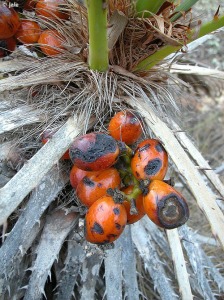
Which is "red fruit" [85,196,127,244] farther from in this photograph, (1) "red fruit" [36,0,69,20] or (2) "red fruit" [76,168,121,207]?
(1) "red fruit" [36,0,69,20]

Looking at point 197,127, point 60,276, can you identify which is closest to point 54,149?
point 60,276

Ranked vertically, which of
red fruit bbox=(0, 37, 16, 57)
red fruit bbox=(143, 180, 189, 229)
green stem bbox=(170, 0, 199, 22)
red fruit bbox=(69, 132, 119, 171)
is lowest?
red fruit bbox=(143, 180, 189, 229)

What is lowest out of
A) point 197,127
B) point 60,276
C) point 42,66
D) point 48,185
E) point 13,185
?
point 197,127

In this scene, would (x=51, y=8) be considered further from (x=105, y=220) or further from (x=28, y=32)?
(x=105, y=220)

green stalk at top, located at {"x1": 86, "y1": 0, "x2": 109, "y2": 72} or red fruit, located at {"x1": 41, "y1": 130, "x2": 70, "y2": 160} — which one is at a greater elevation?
green stalk at top, located at {"x1": 86, "y1": 0, "x2": 109, "y2": 72}

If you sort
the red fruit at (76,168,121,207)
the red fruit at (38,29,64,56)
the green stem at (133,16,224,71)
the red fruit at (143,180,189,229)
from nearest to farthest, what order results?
1. the red fruit at (143,180,189,229)
2. the red fruit at (76,168,121,207)
3. the green stem at (133,16,224,71)
4. the red fruit at (38,29,64,56)

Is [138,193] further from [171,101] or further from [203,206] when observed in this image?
[171,101]

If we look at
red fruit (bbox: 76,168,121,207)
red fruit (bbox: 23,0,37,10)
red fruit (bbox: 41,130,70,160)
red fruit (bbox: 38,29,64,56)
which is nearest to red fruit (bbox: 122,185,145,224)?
red fruit (bbox: 76,168,121,207)
